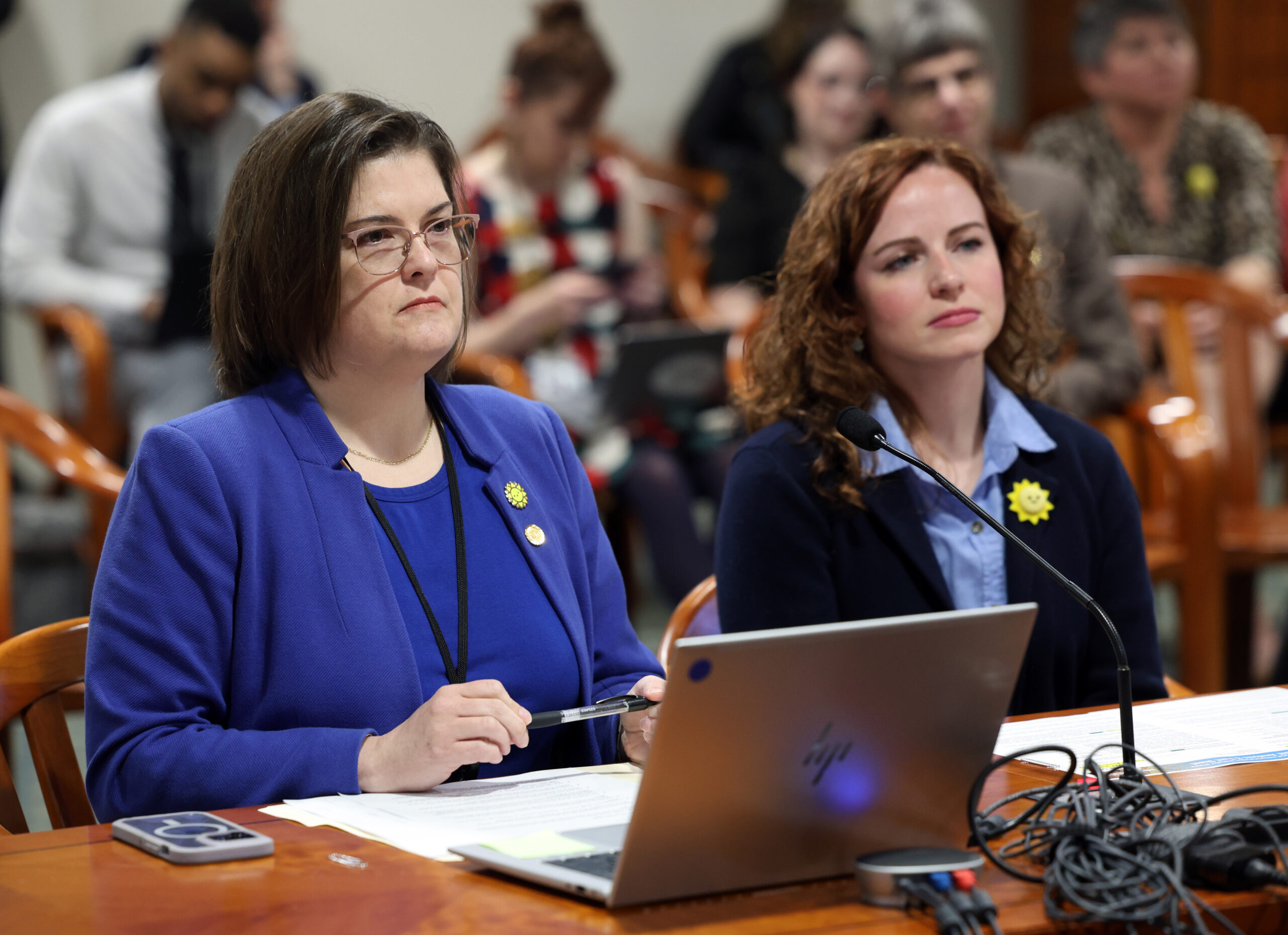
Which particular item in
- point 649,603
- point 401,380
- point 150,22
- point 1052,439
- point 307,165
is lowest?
point 649,603

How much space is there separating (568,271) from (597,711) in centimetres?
264

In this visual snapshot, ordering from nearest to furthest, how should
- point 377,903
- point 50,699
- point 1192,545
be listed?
1. point 377,903
2. point 50,699
3. point 1192,545

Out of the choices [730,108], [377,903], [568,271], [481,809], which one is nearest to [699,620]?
[481,809]

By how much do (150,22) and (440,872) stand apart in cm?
476

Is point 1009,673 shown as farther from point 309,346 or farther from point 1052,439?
point 1052,439

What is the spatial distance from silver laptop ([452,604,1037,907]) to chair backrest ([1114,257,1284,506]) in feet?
8.42

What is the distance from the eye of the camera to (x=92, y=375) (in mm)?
3799

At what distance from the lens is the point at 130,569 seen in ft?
4.62

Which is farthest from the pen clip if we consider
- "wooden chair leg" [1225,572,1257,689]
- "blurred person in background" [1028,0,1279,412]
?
"blurred person in background" [1028,0,1279,412]

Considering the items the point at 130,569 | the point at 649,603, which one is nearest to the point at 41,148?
the point at 649,603

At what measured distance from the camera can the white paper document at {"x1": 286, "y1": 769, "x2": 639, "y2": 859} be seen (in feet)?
3.90

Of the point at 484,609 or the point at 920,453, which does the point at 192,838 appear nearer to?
the point at 484,609

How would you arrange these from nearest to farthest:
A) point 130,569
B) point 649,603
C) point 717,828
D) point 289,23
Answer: point 717,828 → point 130,569 → point 649,603 → point 289,23

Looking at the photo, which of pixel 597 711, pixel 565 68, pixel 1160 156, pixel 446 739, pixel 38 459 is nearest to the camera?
pixel 446 739
